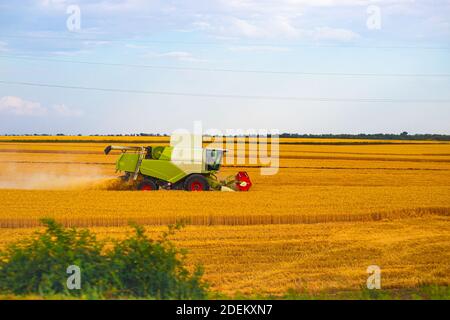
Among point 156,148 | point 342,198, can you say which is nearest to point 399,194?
point 342,198

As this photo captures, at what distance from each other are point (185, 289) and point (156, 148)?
1647 centimetres

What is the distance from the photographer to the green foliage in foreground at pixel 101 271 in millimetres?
8719

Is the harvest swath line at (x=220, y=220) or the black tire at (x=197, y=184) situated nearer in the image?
the harvest swath line at (x=220, y=220)

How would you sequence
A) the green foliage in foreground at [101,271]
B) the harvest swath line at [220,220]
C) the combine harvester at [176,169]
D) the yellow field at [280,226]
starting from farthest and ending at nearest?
the combine harvester at [176,169], the harvest swath line at [220,220], the yellow field at [280,226], the green foliage in foreground at [101,271]

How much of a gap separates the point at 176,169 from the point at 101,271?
15396mm

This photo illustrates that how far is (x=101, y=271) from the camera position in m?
8.95

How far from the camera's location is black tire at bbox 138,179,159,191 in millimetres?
24328

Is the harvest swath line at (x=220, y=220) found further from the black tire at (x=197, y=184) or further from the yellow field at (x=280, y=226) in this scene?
the black tire at (x=197, y=184)

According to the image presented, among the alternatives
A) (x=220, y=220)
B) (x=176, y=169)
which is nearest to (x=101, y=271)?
(x=220, y=220)

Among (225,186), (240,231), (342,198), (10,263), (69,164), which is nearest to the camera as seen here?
(10,263)

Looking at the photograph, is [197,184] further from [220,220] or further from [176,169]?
[220,220]

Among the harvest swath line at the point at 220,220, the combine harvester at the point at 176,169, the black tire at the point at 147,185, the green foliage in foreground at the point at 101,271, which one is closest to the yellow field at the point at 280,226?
the harvest swath line at the point at 220,220

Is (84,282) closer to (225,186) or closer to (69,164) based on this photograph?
(225,186)
